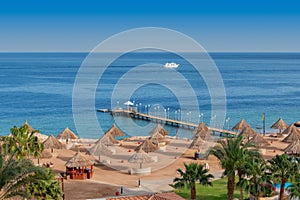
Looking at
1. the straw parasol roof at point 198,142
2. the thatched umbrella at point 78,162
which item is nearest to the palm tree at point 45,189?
the thatched umbrella at point 78,162

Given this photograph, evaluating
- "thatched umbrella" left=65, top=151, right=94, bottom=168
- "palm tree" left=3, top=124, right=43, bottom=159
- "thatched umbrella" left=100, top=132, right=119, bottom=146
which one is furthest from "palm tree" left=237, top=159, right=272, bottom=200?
"thatched umbrella" left=100, top=132, right=119, bottom=146

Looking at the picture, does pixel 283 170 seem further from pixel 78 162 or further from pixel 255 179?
pixel 78 162

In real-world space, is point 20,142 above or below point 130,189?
above

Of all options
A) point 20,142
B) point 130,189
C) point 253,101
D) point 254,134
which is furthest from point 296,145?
point 253,101

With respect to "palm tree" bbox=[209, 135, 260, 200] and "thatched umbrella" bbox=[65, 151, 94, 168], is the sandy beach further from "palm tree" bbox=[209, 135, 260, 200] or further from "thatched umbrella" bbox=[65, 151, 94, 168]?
"palm tree" bbox=[209, 135, 260, 200]

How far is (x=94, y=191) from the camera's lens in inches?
1282

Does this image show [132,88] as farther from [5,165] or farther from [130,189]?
[5,165]

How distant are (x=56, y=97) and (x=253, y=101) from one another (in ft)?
173

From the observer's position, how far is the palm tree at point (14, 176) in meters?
19.3

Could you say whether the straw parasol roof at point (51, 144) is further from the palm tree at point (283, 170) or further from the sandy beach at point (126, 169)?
the palm tree at point (283, 170)

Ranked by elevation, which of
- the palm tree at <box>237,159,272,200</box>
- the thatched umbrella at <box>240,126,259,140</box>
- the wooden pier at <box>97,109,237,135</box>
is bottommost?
the palm tree at <box>237,159,272,200</box>

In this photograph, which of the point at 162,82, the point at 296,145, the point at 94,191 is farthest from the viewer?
the point at 162,82

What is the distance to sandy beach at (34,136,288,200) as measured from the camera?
3290 cm

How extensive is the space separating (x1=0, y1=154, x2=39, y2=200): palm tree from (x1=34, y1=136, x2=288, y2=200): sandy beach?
37.0ft
